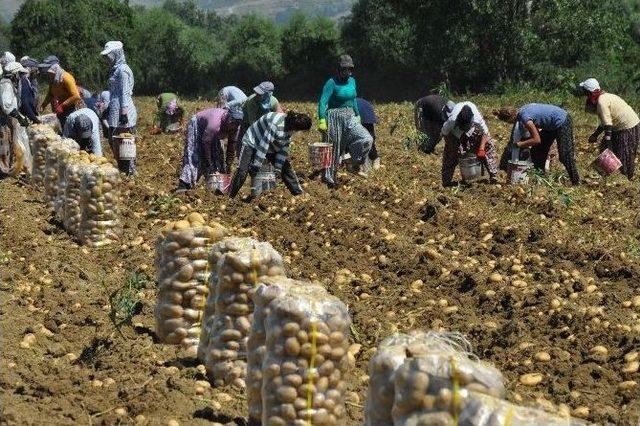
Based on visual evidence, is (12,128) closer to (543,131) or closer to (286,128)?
(286,128)

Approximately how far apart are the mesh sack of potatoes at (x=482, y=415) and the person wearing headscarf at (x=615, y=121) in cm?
778

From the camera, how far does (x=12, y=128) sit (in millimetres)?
11500

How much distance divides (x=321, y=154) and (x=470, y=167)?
1.53 metres

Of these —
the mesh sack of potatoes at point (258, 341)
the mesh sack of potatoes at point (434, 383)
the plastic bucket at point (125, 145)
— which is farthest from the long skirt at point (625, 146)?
the mesh sack of potatoes at point (434, 383)

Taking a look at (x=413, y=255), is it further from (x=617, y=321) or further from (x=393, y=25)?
(x=393, y=25)

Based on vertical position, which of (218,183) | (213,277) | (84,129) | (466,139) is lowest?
(218,183)

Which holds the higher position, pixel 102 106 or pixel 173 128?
pixel 102 106

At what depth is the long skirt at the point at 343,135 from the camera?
1062 cm

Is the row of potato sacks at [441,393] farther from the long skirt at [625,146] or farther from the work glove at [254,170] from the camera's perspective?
the long skirt at [625,146]

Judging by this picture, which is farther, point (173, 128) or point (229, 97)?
point (173, 128)

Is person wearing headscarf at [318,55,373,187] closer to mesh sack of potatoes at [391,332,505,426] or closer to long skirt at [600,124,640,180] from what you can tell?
long skirt at [600,124,640,180]

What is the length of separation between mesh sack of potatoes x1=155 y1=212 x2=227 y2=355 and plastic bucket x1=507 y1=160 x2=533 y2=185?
5108 millimetres

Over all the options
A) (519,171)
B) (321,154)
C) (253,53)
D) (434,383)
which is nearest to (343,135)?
(321,154)

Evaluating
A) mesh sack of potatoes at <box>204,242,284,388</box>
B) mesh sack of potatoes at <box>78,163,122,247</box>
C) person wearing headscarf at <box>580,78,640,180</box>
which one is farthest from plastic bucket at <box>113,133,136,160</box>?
mesh sack of potatoes at <box>204,242,284,388</box>
